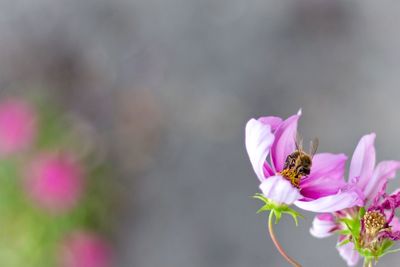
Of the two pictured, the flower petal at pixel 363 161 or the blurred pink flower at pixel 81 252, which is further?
the blurred pink flower at pixel 81 252

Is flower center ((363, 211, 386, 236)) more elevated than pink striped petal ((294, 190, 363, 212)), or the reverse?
pink striped petal ((294, 190, 363, 212))

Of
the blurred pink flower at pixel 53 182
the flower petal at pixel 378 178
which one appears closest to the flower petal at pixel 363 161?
the flower petal at pixel 378 178

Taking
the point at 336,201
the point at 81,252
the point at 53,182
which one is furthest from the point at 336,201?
the point at 81,252

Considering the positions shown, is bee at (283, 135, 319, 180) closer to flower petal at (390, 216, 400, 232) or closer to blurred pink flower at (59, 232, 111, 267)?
flower petal at (390, 216, 400, 232)

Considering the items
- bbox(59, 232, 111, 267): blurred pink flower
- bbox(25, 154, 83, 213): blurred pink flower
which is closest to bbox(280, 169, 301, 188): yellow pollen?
bbox(25, 154, 83, 213): blurred pink flower

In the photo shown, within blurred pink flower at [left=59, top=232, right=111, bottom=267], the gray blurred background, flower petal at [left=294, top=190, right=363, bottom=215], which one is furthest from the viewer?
the gray blurred background

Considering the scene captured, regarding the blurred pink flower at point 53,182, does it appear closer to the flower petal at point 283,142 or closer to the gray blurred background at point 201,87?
the gray blurred background at point 201,87

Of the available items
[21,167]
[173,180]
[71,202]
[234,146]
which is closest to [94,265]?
[71,202]

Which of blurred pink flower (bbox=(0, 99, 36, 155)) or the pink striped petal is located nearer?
the pink striped petal
